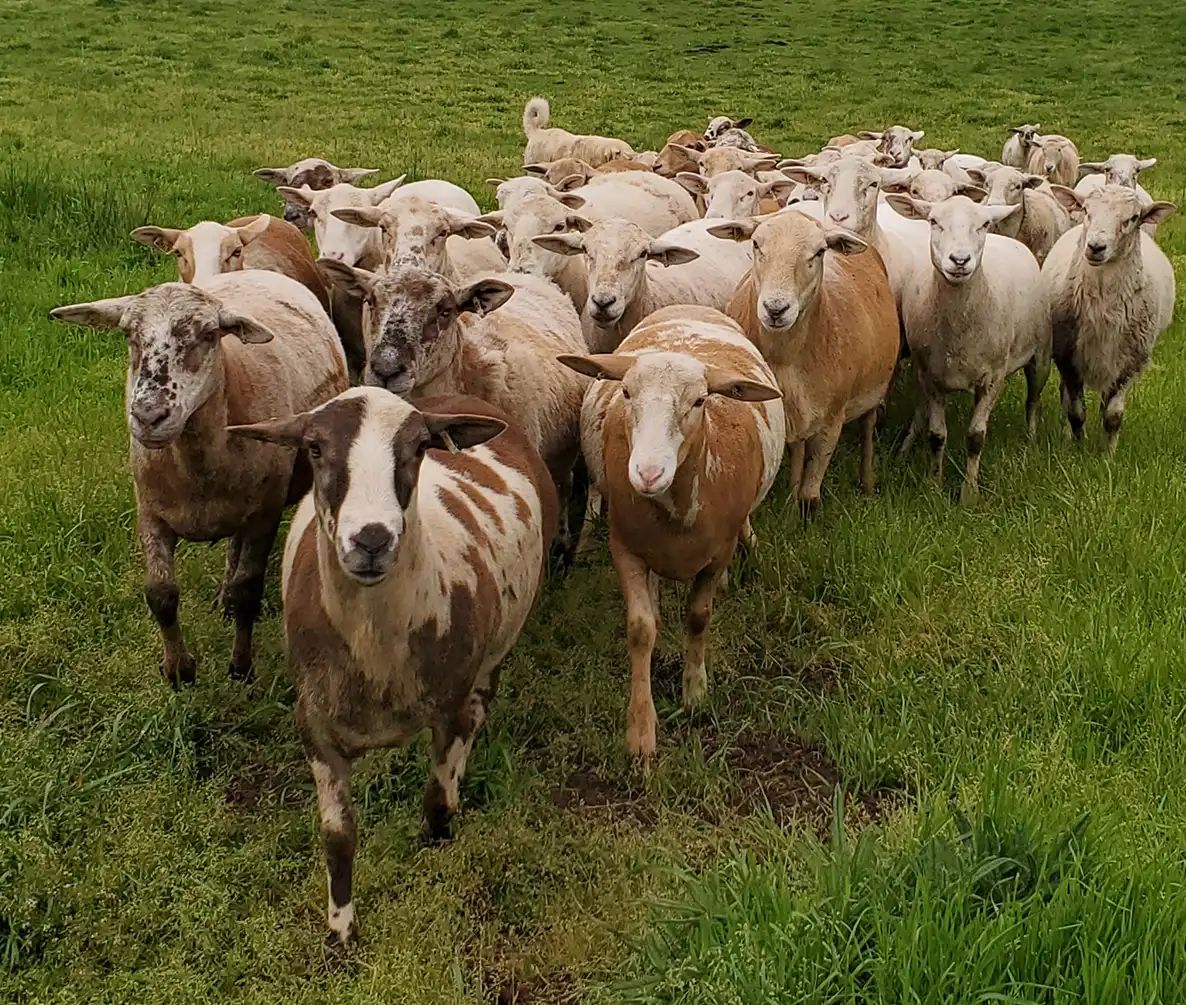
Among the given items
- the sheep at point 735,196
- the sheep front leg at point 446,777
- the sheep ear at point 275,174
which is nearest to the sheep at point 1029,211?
the sheep at point 735,196

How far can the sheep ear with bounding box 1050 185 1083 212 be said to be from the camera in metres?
7.32

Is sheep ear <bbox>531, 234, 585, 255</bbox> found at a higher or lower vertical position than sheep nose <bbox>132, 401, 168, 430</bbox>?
higher

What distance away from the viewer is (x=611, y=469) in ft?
13.6

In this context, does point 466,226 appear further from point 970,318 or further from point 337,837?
point 337,837

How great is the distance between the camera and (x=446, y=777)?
346 cm

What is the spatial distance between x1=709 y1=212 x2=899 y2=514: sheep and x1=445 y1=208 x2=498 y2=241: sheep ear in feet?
3.99

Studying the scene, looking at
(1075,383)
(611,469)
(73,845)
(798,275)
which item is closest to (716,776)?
(611,469)

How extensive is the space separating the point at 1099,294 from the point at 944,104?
603 inches

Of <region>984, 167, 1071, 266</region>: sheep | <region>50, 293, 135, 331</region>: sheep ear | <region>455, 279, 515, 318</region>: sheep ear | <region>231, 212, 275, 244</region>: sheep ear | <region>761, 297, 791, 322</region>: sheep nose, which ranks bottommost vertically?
<region>984, 167, 1071, 266</region>: sheep

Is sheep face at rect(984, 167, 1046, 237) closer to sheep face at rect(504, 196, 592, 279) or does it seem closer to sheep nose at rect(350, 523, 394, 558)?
sheep face at rect(504, 196, 592, 279)

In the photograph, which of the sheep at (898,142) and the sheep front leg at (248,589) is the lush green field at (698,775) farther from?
the sheep at (898,142)

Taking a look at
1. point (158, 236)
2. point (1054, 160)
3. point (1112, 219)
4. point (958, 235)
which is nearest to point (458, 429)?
point (158, 236)

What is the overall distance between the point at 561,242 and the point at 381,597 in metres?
2.99

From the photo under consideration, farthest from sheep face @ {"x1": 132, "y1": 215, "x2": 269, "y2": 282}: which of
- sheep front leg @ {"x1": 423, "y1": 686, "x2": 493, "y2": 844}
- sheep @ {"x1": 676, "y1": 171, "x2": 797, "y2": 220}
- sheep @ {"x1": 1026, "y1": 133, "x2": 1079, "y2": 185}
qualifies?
sheep @ {"x1": 1026, "y1": 133, "x2": 1079, "y2": 185}
